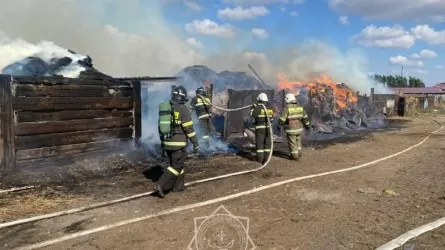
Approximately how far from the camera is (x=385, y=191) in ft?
22.5

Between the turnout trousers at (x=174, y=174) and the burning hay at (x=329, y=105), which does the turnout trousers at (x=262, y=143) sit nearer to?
the turnout trousers at (x=174, y=174)

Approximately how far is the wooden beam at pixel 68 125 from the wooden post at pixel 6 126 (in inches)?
6.0

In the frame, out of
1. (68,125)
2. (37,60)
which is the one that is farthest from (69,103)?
(37,60)

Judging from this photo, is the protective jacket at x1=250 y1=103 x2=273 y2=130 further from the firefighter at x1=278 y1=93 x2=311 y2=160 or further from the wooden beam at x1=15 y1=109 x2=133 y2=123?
the wooden beam at x1=15 y1=109 x2=133 y2=123

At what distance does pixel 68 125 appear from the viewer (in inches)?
335

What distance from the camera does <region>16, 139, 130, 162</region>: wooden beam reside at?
7797 mm

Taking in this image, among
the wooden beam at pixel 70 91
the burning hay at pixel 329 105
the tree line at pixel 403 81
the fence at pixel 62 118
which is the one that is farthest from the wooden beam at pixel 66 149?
the tree line at pixel 403 81

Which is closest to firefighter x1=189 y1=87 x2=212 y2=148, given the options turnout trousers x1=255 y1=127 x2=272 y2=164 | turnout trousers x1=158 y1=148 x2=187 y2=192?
turnout trousers x1=255 y1=127 x2=272 y2=164

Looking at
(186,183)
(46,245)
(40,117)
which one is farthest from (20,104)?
(46,245)

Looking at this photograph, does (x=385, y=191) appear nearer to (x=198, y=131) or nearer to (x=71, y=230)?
(x=71, y=230)

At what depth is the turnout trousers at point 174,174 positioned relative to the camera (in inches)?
252

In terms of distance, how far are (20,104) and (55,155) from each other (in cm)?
125

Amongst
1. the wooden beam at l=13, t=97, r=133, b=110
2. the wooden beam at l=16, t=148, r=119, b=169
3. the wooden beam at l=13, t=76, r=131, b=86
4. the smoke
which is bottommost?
the wooden beam at l=16, t=148, r=119, b=169

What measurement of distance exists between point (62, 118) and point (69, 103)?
1.17 feet
